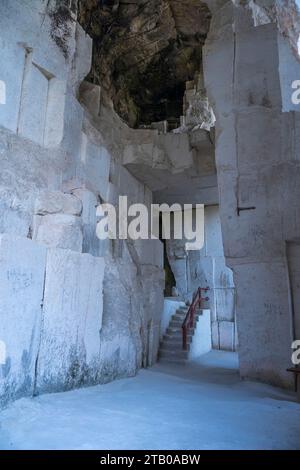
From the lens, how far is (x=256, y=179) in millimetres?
5594

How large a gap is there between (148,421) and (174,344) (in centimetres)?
572

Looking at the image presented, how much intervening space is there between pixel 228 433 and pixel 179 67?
35.2 ft

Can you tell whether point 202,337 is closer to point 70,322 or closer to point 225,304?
point 225,304

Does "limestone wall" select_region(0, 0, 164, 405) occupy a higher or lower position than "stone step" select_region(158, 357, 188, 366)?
higher

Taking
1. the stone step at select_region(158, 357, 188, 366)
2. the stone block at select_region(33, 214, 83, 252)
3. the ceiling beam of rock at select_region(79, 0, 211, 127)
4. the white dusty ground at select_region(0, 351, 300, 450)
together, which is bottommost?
the stone step at select_region(158, 357, 188, 366)

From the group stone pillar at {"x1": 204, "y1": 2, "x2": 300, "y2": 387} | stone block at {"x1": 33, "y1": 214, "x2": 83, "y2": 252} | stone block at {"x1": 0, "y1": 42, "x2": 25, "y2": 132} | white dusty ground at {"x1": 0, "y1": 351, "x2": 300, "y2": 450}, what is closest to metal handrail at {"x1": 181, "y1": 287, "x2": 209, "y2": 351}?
stone pillar at {"x1": 204, "y1": 2, "x2": 300, "y2": 387}

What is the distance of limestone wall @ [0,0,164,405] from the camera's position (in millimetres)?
3424

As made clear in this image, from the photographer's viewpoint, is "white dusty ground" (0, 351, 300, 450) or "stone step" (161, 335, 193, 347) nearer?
"white dusty ground" (0, 351, 300, 450)

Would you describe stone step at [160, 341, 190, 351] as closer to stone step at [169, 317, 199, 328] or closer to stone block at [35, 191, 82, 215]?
stone step at [169, 317, 199, 328]

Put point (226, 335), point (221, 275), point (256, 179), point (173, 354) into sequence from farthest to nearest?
point (221, 275)
point (226, 335)
point (173, 354)
point (256, 179)

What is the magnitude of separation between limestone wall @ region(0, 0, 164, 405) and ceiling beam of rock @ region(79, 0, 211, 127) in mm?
4018

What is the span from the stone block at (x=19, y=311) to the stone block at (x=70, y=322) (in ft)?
0.46

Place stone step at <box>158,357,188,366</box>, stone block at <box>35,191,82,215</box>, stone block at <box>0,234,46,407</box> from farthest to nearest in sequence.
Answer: stone step at <box>158,357,188,366</box> < stone block at <box>35,191,82,215</box> < stone block at <box>0,234,46,407</box>

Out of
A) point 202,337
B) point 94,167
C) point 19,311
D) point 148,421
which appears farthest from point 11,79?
point 202,337
